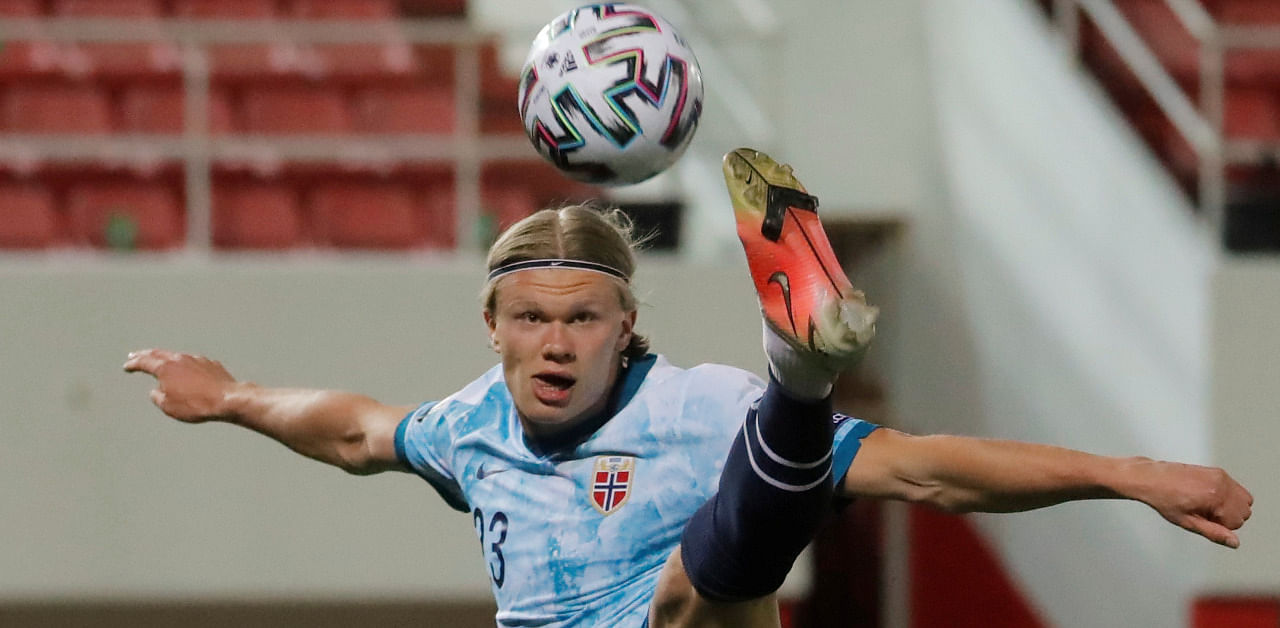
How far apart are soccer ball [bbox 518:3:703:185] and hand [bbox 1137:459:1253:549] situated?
1.32 meters

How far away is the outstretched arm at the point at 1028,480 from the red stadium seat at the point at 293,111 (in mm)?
4831

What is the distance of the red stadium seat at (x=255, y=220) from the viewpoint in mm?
6984

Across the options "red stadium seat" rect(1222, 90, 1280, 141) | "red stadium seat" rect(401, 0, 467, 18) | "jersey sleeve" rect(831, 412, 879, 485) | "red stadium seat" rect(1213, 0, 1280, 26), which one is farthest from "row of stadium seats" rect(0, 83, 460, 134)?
"jersey sleeve" rect(831, 412, 879, 485)

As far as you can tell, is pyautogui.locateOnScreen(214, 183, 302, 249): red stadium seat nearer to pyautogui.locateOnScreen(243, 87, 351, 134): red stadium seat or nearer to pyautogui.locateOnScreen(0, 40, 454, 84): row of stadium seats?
pyautogui.locateOnScreen(243, 87, 351, 134): red stadium seat

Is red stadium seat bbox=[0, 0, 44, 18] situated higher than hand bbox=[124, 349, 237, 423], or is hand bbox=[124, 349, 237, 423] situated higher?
red stadium seat bbox=[0, 0, 44, 18]

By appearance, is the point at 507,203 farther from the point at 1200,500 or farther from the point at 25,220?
the point at 1200,500

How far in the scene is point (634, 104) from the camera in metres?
3.49

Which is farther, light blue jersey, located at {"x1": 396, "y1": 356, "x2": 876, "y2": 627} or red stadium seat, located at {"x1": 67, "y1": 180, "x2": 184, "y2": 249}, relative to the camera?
red stadium seat, located at {"x1": 67, "y1": 180, "x2": 184, "y2": 249}

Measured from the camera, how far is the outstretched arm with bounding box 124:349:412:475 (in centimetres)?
348

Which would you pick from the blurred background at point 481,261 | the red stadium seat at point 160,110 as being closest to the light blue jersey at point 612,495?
the blurred background at point 481,261

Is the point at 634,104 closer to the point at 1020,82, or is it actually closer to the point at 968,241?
the point at 1020,82

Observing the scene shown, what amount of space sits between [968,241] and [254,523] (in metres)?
3.31

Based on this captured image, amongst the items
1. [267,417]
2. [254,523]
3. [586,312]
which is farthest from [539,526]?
[254,523]

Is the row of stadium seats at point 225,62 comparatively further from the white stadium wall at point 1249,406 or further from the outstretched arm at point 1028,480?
the outstretched arm at point 1028,480
